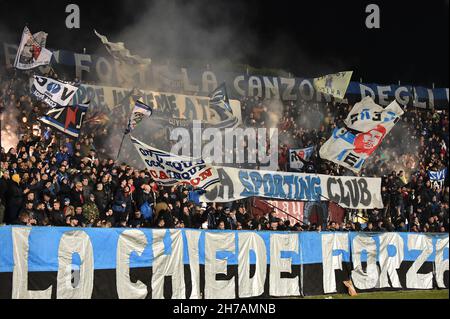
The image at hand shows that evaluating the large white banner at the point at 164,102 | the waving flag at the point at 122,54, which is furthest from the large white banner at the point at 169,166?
the waving flag at the point at 122,54

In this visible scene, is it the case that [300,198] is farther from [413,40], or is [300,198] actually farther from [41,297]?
[413,40]

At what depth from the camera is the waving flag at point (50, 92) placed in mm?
13219

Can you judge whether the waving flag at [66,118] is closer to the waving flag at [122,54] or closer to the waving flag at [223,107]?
the waving flag at [223,107]

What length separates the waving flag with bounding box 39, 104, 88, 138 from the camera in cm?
1270

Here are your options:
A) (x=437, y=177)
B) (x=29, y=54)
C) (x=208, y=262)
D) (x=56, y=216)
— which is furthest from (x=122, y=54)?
(x=437, y=177)

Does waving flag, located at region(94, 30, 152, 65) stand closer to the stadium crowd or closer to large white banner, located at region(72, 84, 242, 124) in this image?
large white banner, located at region(72, 84, 242, 124)

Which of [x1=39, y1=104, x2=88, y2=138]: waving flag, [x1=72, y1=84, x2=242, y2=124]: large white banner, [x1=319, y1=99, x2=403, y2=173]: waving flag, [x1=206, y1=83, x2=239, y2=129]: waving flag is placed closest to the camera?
[x1=39, y1=104, x2=88, y2=138]: waving flag

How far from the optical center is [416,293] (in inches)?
575

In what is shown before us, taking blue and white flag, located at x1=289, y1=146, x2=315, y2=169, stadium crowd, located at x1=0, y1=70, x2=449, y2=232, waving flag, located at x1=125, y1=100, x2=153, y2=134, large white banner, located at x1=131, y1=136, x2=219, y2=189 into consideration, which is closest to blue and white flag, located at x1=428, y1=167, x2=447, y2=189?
stadium crowd, located at x1=0, y1=70, x2=449, y2=232

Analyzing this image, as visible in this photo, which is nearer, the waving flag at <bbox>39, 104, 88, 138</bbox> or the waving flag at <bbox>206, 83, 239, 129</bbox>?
the waving flag at <bbox>39, 104, 88, 138</bbox>

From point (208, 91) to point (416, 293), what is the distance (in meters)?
7.48

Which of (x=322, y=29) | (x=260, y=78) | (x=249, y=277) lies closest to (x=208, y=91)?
(x=260, y=78)

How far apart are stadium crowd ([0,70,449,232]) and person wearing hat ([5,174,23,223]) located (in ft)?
0.05

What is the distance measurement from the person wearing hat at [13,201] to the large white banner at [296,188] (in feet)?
14.2
